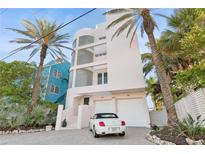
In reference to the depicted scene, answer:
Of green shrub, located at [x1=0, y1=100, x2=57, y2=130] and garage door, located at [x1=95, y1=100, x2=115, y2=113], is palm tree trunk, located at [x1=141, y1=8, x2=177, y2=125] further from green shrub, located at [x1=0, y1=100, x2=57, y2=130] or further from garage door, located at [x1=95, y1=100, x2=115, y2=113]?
green shrub, located at [x1=0, y1=100, x2=57, y2=130]

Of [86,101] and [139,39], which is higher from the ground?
[139,39]

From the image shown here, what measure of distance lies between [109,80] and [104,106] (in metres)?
3.75

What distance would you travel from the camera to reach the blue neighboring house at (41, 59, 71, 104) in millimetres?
19198

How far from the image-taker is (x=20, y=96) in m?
13.4

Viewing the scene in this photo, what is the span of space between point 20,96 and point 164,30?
53.2 ft

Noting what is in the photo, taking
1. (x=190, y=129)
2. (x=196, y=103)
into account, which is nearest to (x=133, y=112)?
(x=196, y=103)

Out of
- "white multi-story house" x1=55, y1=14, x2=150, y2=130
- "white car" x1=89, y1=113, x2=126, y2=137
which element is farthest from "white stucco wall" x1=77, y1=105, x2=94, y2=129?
"white car" x1=89, y1=113, x2=126, y2=137

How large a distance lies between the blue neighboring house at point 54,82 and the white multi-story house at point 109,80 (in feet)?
11.2

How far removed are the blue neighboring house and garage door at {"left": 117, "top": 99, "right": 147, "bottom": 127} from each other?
951 cm

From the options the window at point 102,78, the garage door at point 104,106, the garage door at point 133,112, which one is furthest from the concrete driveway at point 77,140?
the window at point 102,78

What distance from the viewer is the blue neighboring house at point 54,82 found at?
19.2 m
